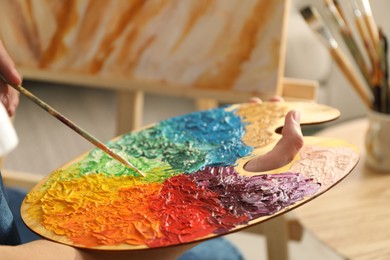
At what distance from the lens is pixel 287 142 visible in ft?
2.52

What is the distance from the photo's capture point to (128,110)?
5.00ft

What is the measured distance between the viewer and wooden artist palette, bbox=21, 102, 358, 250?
679mm

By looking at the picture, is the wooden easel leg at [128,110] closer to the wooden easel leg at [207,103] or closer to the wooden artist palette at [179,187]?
the wooden easel leg at [207,103]

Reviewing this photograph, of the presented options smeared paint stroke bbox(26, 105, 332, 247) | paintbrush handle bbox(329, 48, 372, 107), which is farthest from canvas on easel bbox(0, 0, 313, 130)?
smeared paint stroke bbox(26, 105, 332, 247)

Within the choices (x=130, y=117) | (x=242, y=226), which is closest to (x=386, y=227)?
(x=242, y=226)

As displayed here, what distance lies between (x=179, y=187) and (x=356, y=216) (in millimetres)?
499

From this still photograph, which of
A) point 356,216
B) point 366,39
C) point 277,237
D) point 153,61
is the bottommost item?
point 277,237

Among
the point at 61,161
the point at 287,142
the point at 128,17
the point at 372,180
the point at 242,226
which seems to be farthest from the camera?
the point at 61,161

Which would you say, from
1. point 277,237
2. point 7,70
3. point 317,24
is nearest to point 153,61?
point 317,24

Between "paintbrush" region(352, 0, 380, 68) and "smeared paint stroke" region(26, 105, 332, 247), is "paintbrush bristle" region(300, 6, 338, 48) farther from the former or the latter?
"smeared paint stroke" region(26, 105, 332, 247)

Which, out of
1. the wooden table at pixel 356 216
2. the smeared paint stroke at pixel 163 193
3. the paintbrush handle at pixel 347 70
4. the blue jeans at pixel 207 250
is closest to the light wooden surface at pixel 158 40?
Result: the paintbrush handle at pixel 347 70

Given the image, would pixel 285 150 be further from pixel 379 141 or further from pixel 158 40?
pixel 158 40

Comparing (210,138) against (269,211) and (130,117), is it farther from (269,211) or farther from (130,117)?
(130,117)

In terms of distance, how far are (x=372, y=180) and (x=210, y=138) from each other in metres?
0.51
